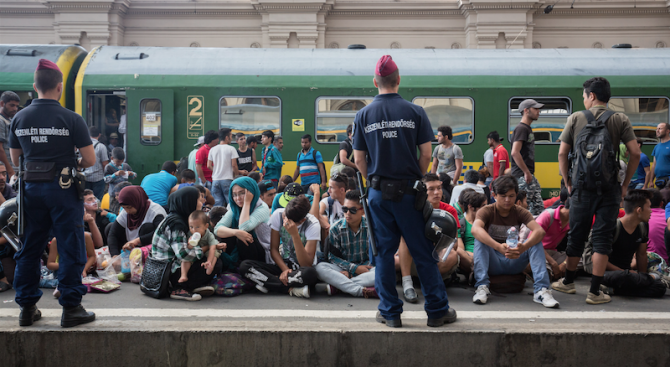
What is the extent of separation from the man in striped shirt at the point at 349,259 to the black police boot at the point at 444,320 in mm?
1055

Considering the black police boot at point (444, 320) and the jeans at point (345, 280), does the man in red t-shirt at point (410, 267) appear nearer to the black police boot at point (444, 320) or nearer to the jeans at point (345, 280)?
the jeans at point (345, 280)

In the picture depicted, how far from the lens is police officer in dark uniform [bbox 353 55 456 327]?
12.7 ft

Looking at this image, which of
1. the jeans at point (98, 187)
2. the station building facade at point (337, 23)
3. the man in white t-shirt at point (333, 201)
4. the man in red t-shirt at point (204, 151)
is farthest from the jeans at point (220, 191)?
the station building facade at point (337, 23)

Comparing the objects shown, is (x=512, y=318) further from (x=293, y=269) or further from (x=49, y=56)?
(x=49, y=56)

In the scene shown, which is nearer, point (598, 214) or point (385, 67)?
point (385, 67)

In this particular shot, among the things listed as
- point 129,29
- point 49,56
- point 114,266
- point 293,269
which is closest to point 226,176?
point 114,266

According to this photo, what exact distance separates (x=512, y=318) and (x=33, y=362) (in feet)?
11.9

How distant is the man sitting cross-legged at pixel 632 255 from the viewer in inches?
196

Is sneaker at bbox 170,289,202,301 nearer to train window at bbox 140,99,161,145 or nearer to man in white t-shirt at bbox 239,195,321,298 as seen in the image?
man in white t-shirt at bbox 239,195,321,298

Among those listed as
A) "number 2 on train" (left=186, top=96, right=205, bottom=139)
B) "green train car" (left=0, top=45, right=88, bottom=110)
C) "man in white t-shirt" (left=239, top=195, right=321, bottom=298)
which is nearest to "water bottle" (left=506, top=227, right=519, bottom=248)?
"man in white t-shirt" (left=239, top=195, right=321, bottom=298)

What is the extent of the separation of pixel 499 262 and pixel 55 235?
3856 mm

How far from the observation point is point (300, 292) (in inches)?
197

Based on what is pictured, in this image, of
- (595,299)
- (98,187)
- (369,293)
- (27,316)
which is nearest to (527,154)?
(595,299)

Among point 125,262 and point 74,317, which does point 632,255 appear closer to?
point 74,317
